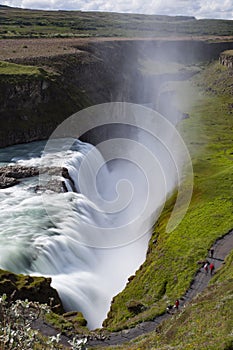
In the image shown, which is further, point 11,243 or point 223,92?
point 223,92

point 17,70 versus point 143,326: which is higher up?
point 17,70

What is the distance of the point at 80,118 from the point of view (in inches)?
3757

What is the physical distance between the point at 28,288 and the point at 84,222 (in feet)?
58.8

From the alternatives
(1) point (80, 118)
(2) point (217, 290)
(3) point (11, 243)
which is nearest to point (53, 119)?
(1) point (80, 118)

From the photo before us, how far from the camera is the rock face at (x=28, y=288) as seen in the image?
33.6m

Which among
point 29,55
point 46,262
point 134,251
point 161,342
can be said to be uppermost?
point 29,55

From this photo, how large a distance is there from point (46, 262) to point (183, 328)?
18556 millimetres

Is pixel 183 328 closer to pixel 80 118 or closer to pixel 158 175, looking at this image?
pixel 158 175

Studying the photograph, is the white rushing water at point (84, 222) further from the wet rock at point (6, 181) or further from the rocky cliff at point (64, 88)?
the rocky cliff at point (64, 88)

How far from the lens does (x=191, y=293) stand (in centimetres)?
3672

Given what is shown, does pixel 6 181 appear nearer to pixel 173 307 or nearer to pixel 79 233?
pixel 79 233

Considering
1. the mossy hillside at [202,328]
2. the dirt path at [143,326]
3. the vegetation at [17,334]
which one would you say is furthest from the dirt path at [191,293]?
the vegetation at [17,334]

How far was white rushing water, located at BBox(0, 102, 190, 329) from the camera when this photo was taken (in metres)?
39.5

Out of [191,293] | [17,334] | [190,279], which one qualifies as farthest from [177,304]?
[17,334]
